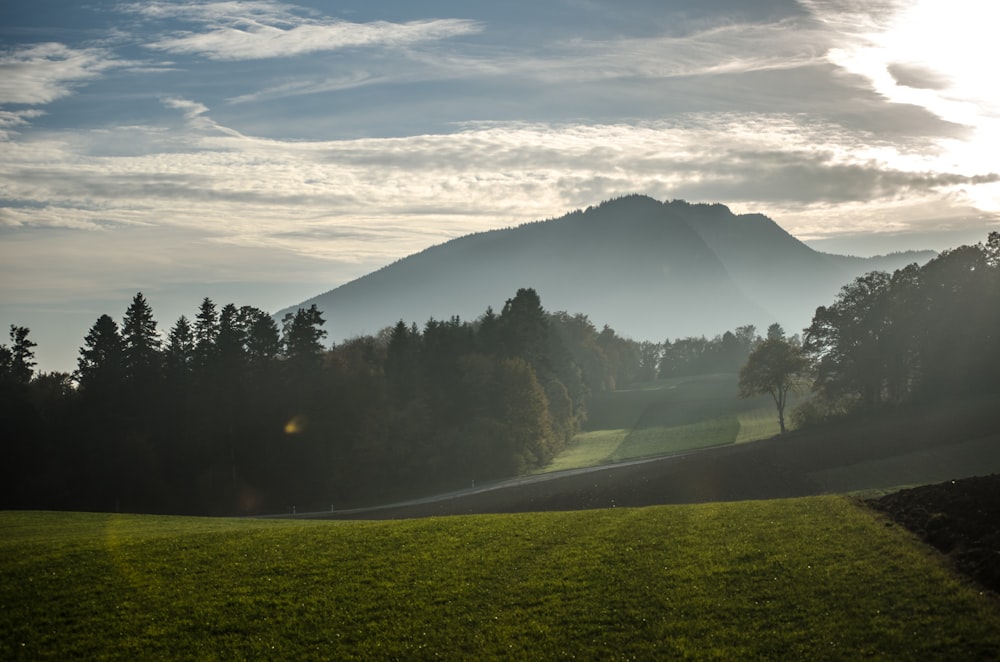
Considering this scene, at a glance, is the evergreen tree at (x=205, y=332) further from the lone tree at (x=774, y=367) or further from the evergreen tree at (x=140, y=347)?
the lone tree at (x=774, y=367)

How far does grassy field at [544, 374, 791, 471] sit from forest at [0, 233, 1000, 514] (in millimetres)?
7696

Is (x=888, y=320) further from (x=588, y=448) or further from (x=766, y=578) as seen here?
(x=766, y=578)

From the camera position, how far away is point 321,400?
89.9 m

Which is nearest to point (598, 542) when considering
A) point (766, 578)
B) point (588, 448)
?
point (766, 578)

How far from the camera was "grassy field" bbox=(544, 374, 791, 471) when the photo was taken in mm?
93562

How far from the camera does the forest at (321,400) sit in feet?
257

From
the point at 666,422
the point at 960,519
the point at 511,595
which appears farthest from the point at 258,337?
the point at 960,519

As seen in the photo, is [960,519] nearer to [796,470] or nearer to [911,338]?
[796,470]

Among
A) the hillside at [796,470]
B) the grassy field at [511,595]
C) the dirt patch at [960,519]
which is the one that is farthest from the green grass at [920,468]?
the grassy field at [511,595]

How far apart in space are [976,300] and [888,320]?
8.44 m

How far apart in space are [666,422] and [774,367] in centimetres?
2878

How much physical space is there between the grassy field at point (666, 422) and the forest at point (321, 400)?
770 centimetres

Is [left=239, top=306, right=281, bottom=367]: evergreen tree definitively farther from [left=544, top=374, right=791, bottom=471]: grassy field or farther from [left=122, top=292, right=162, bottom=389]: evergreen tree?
[left=544, top=374, right=791, bottom=471]: grassy field

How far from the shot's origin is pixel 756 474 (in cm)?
5778
